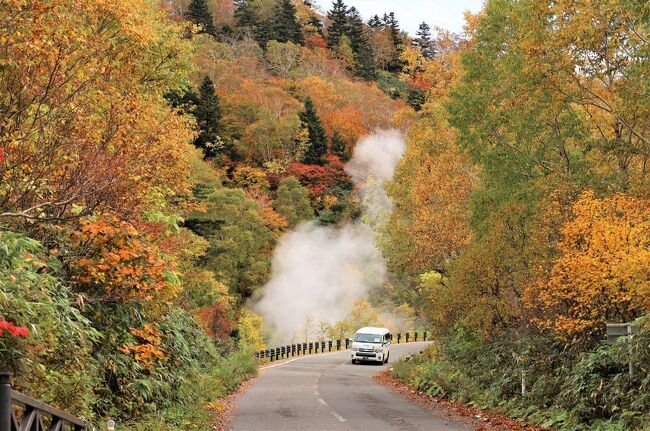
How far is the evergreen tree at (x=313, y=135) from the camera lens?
70.6 metres

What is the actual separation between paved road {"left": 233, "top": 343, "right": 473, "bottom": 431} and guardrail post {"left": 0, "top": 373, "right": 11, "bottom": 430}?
10.6m

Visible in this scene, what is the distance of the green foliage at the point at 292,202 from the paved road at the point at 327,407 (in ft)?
104

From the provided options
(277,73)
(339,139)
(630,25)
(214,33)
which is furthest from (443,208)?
(214,33)

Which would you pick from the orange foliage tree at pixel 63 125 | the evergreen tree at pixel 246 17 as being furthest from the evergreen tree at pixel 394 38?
the orange foliage tree at pixel 63 125

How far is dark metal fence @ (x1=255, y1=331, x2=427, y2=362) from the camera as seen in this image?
49.8m

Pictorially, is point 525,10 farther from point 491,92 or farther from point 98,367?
point 98,367

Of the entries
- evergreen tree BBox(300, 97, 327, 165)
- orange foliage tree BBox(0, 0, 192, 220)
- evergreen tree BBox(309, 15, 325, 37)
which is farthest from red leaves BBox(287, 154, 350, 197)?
orange foliage tree BBox(0, 0, 192, 220)

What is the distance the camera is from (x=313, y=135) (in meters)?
71.7

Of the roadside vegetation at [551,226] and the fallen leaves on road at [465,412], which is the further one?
the fallen leaves on road at [465,412]

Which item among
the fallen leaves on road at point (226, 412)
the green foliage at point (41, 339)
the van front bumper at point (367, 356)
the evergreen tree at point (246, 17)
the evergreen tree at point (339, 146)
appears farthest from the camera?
the evergreen tree at point (246, 17)

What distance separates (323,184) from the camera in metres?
68.5

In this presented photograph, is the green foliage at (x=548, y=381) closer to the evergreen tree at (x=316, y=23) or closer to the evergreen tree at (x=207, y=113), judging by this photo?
the evergreen tree at (x=207, y=113)

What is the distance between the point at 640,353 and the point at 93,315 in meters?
9.54

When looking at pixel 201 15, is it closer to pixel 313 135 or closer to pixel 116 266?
pixel 313 135
